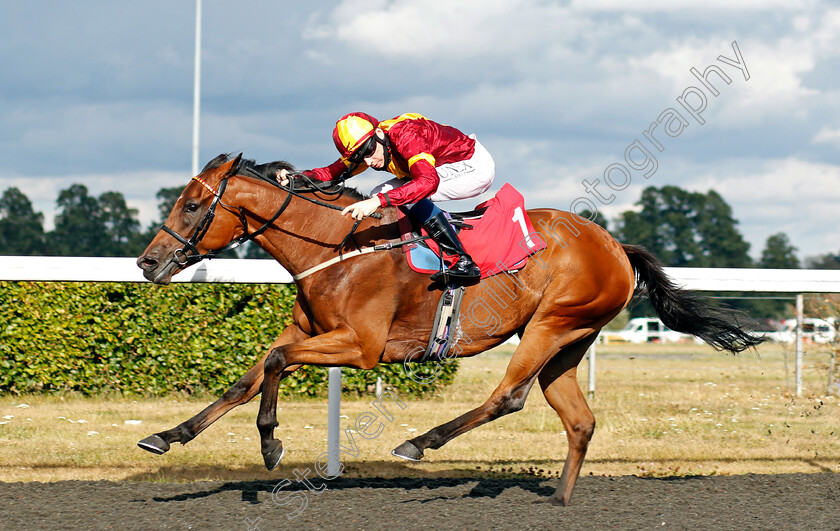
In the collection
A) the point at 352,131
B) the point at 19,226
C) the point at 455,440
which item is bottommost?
the point at 455,440

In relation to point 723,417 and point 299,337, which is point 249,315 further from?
point 723,417

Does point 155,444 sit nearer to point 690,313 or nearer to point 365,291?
point 365,291

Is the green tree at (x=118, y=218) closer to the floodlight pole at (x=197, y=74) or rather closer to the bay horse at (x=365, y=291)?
the floodlight pole at (x=197, y=74)

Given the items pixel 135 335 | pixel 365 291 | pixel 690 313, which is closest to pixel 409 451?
pixel 365 291

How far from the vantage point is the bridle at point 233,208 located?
151 inches

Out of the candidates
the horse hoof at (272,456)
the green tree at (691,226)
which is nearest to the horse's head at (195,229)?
the horse hoof at (272,456)

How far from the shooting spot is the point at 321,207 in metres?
4.11

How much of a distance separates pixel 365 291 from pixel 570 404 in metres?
1.39

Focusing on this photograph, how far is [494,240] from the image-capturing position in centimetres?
412

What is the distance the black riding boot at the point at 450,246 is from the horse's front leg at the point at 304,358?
52 cm

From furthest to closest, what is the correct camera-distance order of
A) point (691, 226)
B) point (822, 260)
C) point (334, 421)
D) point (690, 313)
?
Result: point (822, 260), point (691, 226), point (334, 421), point (690, 313)

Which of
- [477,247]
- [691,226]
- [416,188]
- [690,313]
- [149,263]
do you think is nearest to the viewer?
[416,188]

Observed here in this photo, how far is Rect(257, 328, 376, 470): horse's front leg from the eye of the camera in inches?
148

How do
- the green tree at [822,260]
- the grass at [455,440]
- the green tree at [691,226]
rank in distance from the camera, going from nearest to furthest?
the grass at [455,440] → the green tree at [691,226] → the green tree at [822,260]
